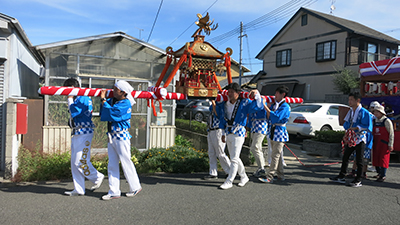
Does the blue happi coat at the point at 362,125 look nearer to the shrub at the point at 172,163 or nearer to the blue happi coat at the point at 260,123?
the blue happi coat at the point at 260,123

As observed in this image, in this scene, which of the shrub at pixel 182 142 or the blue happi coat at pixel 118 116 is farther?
the shrub at pixel 182 142

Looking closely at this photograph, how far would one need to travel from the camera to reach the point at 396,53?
2367cm

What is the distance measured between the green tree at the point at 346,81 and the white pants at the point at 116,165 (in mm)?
17267

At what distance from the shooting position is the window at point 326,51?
70.4 ft

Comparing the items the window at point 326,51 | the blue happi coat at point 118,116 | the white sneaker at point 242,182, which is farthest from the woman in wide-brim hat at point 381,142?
the window at point 326,51

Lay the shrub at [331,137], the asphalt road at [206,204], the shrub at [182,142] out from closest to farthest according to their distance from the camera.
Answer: the asphalt road at [206,204] < the shrub at [331,137] < the shrub at [182,142]

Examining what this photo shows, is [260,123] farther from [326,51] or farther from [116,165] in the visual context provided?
[326,51]

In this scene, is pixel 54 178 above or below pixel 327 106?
below

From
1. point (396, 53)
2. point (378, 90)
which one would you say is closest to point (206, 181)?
point (378, 90)

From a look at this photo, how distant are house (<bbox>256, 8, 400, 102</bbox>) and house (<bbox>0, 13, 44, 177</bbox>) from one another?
1826 cm

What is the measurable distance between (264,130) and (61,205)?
3946mm

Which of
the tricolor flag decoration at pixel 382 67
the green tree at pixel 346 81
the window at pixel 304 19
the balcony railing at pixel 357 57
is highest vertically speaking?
the window at pixel 304 19

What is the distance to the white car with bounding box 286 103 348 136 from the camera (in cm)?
1098

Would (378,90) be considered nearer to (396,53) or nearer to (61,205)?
(61,205)
